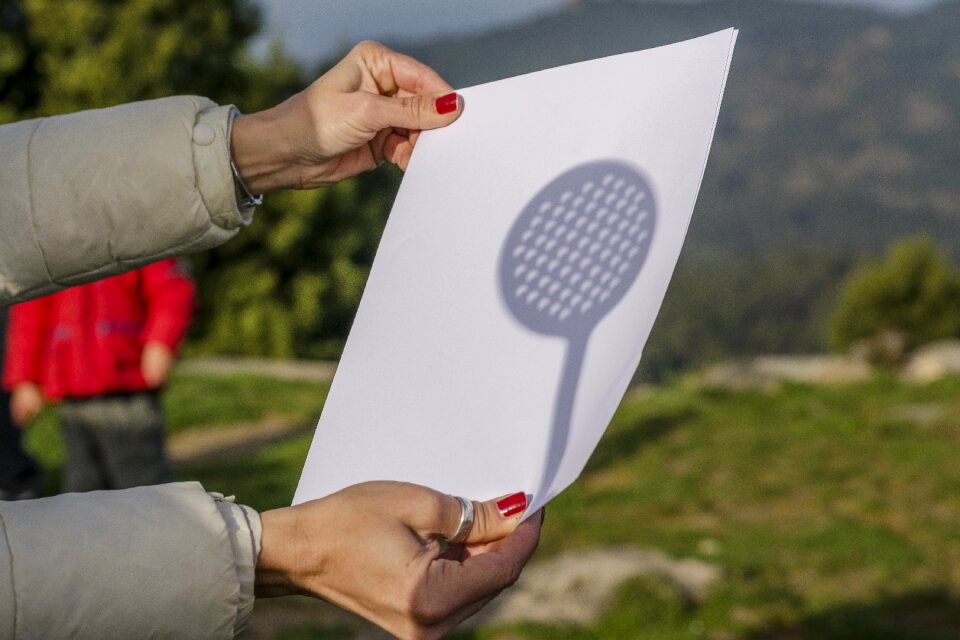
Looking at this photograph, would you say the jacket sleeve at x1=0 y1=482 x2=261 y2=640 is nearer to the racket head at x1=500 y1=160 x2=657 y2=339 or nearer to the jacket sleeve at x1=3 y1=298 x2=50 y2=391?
the racket head at x1=500 y1=160 x2=657 y2=339

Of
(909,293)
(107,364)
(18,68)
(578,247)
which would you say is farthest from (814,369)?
(909,293)

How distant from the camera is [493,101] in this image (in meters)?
1.37

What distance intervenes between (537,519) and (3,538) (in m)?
0.60

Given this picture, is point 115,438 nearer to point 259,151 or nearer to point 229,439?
point 259,151

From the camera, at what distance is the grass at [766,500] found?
373cm

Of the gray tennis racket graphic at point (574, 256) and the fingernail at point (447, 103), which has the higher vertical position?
the fingernail at point (447, 103)

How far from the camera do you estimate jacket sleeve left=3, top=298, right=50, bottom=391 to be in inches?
139

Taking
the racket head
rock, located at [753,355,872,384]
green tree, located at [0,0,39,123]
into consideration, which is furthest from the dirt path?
green tree, located at [0,0,39,123]

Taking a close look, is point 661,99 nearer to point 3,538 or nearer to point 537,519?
point 537,519

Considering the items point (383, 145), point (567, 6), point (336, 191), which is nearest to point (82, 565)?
point (383, 145)

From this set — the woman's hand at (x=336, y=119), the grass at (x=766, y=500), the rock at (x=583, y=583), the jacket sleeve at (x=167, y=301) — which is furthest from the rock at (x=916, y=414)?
the woman's hand at (x=336, y=119)

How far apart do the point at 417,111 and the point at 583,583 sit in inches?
106

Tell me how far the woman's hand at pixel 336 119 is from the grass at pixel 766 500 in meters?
2.30

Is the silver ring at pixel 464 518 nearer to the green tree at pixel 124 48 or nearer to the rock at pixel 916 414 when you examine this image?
the rock at pixel 916 414
